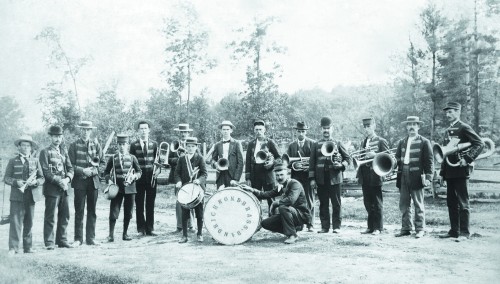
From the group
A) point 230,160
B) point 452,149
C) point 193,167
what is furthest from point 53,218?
point 452,149

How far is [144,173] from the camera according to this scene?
26.9 ft

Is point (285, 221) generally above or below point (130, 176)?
below

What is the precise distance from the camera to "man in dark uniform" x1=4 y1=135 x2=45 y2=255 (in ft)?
21.2

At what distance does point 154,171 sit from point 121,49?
104 inches

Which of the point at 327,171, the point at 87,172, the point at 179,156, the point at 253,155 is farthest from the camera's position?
the point at 179,156

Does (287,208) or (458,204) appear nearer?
(458,204)

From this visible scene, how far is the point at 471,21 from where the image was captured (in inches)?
290

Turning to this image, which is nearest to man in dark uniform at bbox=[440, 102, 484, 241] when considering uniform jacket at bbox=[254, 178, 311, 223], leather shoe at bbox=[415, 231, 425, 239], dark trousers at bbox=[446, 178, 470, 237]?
dark trousers at bbox=[446, 178, 470, 237]

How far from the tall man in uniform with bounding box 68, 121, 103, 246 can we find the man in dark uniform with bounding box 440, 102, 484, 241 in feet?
19.1

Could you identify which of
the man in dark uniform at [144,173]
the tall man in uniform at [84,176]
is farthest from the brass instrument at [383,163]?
the tall man in uniform at [84,176]

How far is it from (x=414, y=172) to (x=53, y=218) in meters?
6.06

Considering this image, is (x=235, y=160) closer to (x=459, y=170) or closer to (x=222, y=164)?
(x=222, y=164)

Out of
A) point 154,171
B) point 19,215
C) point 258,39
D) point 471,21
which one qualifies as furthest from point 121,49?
point 258,39

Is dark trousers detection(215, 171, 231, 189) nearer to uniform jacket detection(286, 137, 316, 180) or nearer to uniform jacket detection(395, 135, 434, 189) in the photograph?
uniform jacket detection(286, 137, 316, 180)
